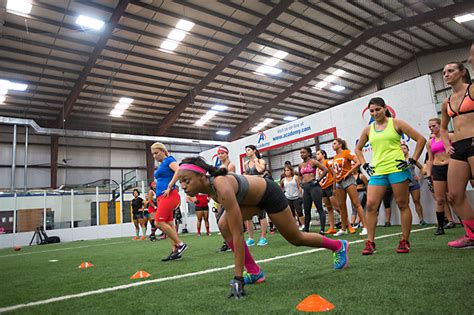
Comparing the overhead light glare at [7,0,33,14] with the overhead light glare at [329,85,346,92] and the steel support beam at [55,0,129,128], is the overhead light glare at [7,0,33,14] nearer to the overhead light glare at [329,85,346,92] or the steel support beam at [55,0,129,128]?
the steel support beam at [55,0,129,128]

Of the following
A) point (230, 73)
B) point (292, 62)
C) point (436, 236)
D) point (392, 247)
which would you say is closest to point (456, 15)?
point (292, 62)

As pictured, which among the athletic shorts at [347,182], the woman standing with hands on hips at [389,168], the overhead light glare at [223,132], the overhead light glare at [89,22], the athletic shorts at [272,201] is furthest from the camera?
the overhead light glare at [223,132]

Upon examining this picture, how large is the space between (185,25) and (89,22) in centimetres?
389

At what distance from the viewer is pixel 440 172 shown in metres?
4.63

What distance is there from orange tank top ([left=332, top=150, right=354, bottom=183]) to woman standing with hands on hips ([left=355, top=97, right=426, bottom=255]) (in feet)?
8.45

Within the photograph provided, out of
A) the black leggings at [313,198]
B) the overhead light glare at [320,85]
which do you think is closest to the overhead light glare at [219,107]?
the overhead light glare at [320,85]

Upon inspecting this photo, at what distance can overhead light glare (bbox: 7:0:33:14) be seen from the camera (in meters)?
12.3

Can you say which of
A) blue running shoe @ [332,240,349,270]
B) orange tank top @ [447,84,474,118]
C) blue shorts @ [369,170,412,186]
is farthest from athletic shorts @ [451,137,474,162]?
blue running shoe @ [332,240,349,270]

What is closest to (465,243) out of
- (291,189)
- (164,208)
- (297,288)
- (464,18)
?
(297,288)

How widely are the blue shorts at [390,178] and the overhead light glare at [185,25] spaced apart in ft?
42.6

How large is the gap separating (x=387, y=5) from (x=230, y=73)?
8.54 m

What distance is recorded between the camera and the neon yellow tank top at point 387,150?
362cm

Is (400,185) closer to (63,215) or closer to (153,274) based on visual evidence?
(153,274)

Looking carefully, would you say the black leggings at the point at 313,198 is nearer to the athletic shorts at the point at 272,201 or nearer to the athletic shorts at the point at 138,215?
the athletic shorts at the point at 272,201
